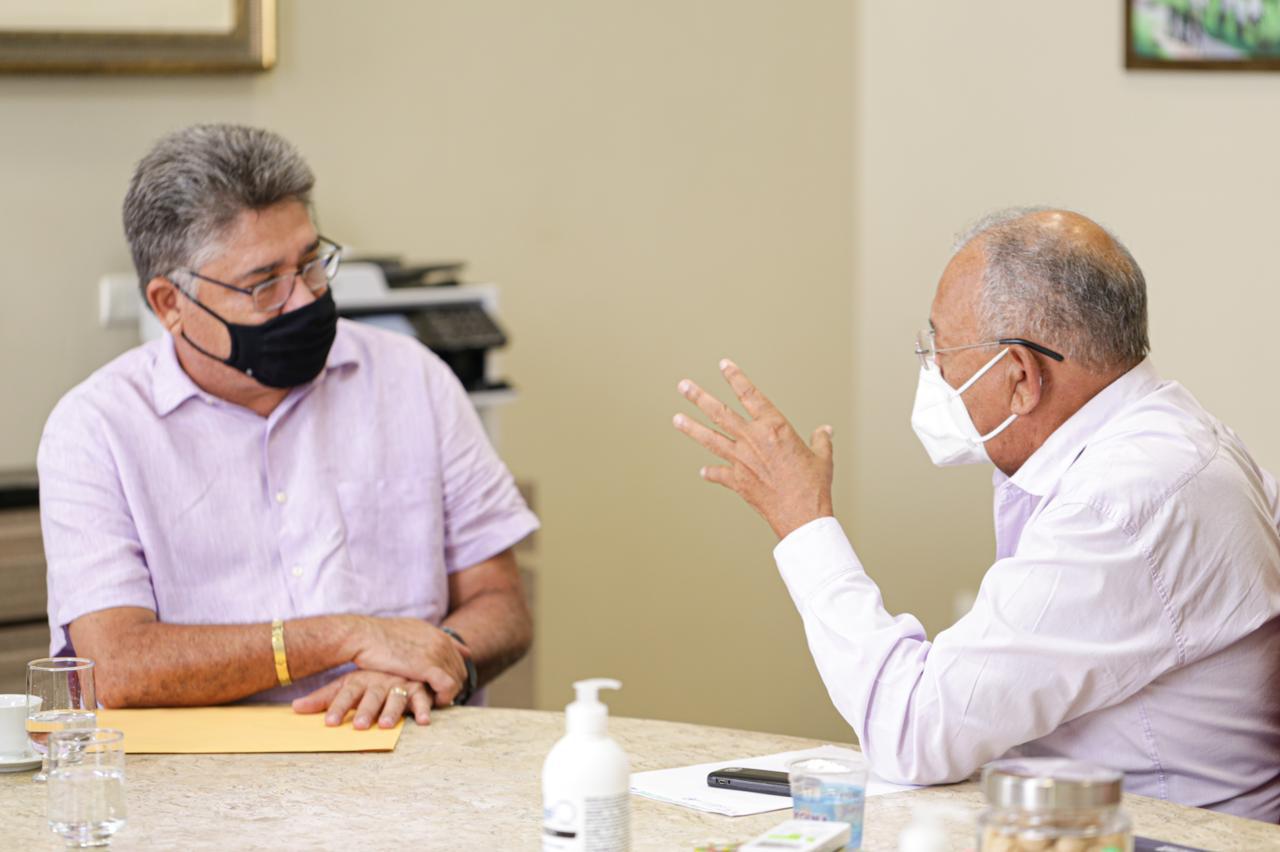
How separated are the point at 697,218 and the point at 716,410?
202 cm

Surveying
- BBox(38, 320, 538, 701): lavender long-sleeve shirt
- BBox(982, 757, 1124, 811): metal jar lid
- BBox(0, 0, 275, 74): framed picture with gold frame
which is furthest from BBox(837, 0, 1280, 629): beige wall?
BBox(982, 757, 1124, 811): metal jar lid

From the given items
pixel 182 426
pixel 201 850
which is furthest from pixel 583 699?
pixel 182 426

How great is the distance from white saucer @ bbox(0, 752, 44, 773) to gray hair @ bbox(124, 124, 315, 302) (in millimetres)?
792

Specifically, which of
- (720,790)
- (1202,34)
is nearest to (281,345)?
(720,790)

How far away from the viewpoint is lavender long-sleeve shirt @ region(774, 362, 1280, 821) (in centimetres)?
158

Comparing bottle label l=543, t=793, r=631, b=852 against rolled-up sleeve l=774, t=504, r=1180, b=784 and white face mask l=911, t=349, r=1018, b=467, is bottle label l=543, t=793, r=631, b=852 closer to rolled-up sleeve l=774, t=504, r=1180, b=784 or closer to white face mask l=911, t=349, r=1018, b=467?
rolled-up sleeve l=774, t=504, r=1180, b=784

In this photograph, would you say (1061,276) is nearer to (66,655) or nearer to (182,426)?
(182,426)

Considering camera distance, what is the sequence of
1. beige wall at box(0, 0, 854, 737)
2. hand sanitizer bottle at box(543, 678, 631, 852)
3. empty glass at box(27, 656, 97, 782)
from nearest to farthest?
hand sanitizer bottle at box(543, 678, 631, 852)
empty glass at box(27, 656, 97, 782)
beige wall at box(0, 0, 854, 737)

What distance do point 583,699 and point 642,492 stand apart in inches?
103

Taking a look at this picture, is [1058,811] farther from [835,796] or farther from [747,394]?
[747,394]

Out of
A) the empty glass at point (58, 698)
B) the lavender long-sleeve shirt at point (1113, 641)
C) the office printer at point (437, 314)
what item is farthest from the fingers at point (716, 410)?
Result: the office printer at point (437, 314)

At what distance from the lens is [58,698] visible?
5.55ft

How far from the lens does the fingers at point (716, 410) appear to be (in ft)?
5.97

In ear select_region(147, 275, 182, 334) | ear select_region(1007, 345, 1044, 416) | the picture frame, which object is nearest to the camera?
ear select_region(1007, 345, 1044, 416)
